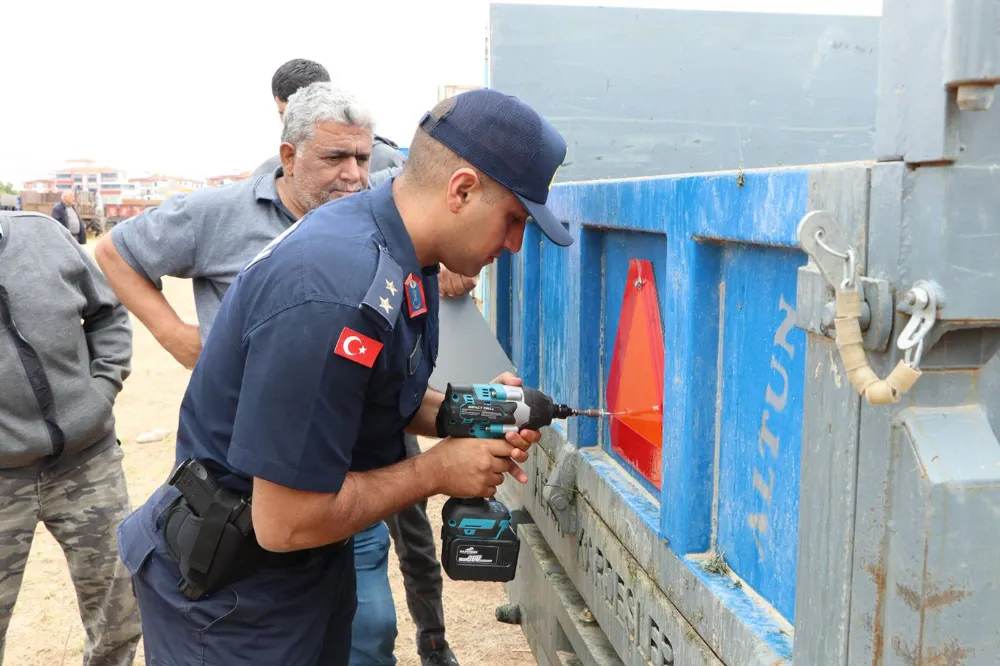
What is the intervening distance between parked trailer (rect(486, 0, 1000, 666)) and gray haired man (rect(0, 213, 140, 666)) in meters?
1.51

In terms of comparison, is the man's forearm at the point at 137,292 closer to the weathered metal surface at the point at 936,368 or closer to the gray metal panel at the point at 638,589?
the gray metal panel at the point at 638,589

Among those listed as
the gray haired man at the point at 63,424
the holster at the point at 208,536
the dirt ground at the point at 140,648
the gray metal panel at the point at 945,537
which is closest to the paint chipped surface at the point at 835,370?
the gray metal panel at the point at 945,537

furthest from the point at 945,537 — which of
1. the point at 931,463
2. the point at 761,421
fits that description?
the point at 761,421

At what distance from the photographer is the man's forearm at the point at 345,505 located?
1771 millimetres

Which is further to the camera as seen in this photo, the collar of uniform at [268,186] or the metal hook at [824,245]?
the collar of uniform at [268,186]

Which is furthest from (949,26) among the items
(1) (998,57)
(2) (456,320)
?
(2) (456,320)

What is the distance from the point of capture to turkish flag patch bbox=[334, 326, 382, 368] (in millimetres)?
1658

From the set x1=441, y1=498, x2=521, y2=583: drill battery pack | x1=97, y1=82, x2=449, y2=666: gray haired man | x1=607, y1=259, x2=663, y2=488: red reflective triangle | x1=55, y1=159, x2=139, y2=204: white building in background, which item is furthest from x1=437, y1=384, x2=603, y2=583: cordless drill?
x1=55, y1=159, x2=139, y2=204: white building in background

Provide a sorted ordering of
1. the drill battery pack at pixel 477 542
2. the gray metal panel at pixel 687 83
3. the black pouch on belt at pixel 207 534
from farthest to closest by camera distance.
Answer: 1. the gray metal panel at pixel 687 83
2. the drill battery pack at pixel 477 542
3. the black pouch on belt at pixel 207 534

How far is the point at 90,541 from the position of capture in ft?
10.3

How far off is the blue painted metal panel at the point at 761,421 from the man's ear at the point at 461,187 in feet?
1.78

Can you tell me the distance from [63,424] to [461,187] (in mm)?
1903

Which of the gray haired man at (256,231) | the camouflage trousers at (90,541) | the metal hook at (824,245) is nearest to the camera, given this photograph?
the metal hook at (824,245)

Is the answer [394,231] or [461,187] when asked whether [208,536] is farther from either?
[461,187]
